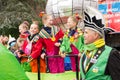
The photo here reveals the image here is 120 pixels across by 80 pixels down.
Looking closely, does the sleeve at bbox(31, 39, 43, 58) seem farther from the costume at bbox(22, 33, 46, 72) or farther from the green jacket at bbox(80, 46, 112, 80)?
the green jacket at bbox(80, 46, 112, 80)

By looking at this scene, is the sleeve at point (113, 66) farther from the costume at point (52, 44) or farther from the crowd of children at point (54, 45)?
the costume at point (52, 44)

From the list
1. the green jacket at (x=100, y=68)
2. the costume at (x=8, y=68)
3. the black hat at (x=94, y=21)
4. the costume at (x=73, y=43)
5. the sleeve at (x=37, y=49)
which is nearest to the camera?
the costume at (x=8, y=68)

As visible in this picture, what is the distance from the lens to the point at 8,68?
3826 millimetres

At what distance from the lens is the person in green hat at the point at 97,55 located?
189 inches

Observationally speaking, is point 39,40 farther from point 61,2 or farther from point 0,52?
point 0,52

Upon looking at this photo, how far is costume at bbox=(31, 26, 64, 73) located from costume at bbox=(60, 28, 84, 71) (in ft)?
0.74

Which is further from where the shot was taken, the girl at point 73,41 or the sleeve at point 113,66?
the girl at point 73,41

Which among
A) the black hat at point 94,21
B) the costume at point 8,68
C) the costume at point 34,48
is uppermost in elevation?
the black hat at point 94,21

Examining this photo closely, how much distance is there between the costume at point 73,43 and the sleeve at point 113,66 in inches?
116

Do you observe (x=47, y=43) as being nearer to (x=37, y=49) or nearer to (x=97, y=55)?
(x=37, y=49)

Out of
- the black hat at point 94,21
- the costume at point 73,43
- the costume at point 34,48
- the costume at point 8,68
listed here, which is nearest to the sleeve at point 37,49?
the costume at point 34,48

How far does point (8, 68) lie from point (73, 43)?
423 centimetres

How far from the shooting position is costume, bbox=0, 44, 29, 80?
150 inches

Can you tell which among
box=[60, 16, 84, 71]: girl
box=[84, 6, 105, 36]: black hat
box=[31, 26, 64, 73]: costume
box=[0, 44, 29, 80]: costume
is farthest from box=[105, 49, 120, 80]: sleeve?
box=[31, 26, 64, 73]: costume
